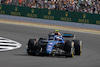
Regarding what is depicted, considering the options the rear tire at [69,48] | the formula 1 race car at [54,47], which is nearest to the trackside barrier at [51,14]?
the formula 1 race car at [54,47]

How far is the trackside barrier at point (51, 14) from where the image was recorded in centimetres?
2767

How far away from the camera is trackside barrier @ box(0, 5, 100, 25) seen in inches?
1089

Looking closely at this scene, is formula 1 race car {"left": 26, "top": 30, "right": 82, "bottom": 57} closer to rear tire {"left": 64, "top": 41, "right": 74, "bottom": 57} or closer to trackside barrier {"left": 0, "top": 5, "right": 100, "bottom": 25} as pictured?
rear tire {"left": 64, "top": 41, "right": 74, "bottom": 57}

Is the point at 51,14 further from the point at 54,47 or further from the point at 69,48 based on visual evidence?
the point at 69,48

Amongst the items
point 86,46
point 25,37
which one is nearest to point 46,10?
point 25,37

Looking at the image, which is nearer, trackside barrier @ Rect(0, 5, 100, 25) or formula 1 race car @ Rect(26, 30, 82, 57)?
formula 1 race car @ Rect(26, 30, 82, 57)

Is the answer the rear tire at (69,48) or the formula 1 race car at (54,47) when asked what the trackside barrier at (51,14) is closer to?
the formula 1 race car at (54,47)

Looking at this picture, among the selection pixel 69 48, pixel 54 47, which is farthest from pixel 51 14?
pixel 69 48

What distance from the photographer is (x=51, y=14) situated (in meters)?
30.4

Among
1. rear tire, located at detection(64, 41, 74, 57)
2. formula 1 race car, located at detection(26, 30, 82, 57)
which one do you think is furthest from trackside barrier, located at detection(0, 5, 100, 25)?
rear tire, located at detection(64, 41, 74, 57)

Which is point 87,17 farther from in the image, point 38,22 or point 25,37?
point 25,37

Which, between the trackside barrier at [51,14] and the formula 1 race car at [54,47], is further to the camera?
the trackside barrier at [51,14]

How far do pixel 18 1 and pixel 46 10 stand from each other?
15.5ft

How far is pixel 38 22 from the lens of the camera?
31.3 metres
